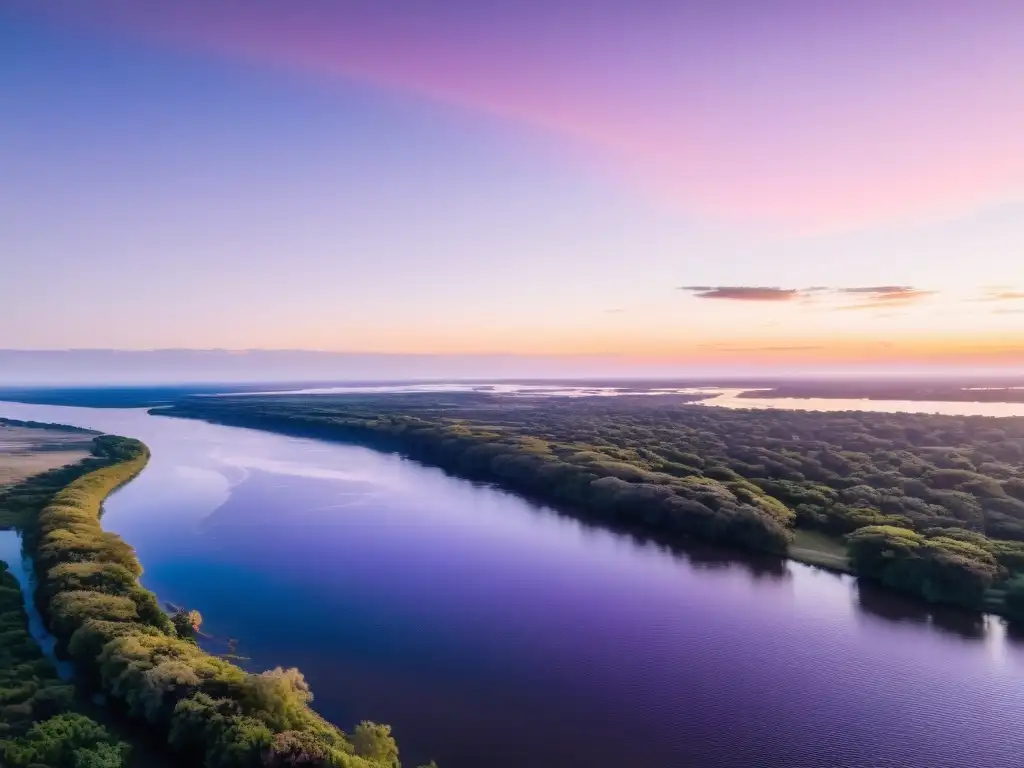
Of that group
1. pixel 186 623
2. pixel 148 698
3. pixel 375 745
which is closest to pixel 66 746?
pixel 148 698

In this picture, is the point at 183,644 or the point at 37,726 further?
the point at 183,644

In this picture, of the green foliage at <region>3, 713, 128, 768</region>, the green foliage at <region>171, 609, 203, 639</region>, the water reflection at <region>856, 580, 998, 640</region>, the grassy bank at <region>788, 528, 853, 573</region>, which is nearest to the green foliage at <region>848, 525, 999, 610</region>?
the water reflection at <region>856, 580, 998, 640</region>

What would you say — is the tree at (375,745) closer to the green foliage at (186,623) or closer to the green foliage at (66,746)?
the green foliage at (66,746)

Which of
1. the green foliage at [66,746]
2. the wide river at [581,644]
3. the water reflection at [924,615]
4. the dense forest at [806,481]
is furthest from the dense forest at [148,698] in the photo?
the dense forest at [806,481]

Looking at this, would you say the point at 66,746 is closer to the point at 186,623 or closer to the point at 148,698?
the point at 148,698

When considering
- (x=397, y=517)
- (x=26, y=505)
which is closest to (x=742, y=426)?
(x=397, y=517)

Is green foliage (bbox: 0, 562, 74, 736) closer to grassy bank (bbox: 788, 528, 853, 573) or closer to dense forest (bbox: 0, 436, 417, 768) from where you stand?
dense forest (bbox: 0, 436, 417, 768)

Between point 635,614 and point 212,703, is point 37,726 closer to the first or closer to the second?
point 212,703
